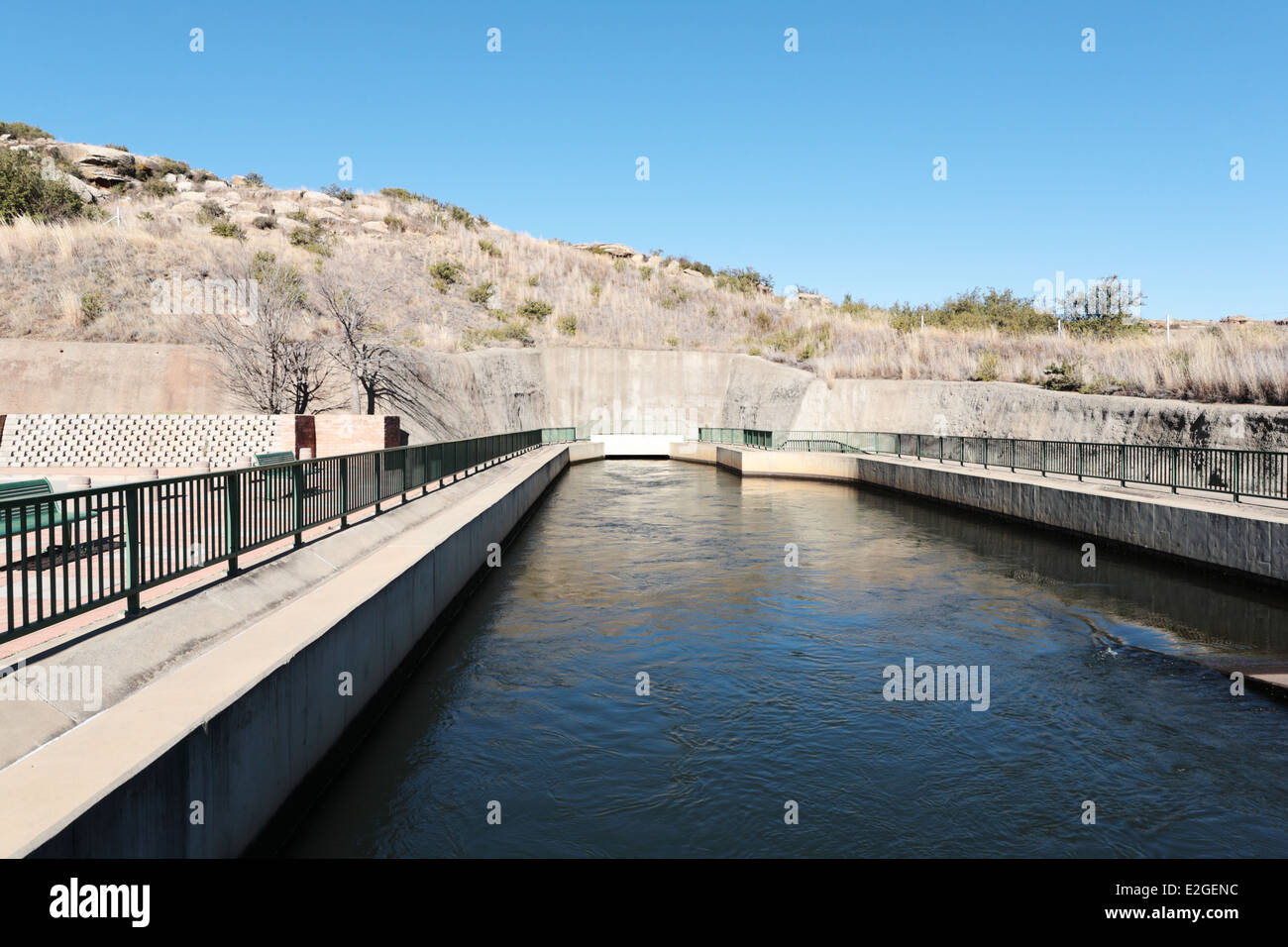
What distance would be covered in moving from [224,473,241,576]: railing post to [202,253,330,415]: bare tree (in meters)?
29.9

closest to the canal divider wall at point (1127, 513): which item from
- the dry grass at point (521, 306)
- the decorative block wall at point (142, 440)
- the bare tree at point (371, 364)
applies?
the dry grass at point (521, 306)

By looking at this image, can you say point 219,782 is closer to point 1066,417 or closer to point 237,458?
point 237,458

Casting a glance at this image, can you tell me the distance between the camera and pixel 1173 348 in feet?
117

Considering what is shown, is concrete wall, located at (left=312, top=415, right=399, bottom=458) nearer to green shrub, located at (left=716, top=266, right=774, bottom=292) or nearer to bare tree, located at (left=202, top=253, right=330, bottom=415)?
bare tree, located at (left=202, top=253, right=330, bottom=415)

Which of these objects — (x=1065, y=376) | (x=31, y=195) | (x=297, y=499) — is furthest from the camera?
(x=31, y=195)

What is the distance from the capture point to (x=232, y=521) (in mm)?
9070

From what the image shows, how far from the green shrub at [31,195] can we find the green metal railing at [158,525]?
61169mm

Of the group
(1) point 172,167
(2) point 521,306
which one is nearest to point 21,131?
(1) point 172,167

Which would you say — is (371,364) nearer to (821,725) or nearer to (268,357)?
(268,357)

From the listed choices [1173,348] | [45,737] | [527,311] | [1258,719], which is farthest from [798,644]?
[527,311]

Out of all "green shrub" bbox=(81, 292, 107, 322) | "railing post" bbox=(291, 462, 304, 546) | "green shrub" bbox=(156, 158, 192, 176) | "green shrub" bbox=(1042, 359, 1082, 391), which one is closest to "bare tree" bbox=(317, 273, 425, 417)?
"green shrub" bbox=(81, 292, 107, 322)

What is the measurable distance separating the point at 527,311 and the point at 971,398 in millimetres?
40240

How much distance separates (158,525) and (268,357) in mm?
32330

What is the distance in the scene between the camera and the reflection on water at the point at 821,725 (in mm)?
6121
